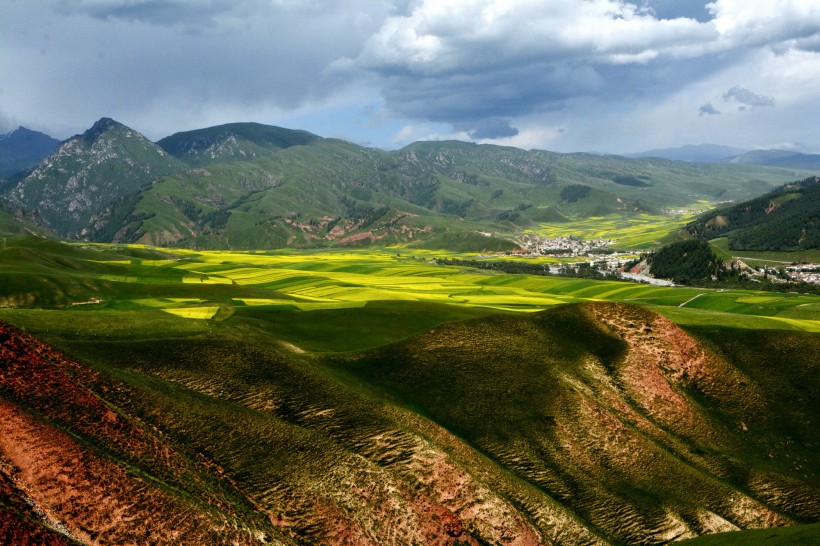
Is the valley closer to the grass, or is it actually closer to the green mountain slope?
the green mountain slope

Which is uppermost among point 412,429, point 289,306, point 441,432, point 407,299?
point 289,306

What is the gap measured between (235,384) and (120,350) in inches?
558

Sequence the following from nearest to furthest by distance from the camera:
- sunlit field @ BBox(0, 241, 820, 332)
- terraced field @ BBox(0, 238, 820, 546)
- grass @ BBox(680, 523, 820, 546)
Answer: terraced field @ BBox(0, 238, 820, 546)
grass @ BBox(680, 523, 820, 546)
sunlit field @ BBox(0, 241, 820, 332)

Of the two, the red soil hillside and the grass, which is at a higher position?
the red soil hillside

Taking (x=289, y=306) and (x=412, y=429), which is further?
(x=289, y=306)

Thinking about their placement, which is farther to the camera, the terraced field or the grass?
the grass

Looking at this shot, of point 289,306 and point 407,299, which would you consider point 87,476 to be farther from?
point 407,299

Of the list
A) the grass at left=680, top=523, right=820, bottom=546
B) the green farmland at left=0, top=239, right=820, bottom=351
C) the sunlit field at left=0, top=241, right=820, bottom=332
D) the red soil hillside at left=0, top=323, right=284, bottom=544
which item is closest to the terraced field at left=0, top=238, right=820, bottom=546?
the red soil hillside at left=0, top=323, right=284, bottom=544

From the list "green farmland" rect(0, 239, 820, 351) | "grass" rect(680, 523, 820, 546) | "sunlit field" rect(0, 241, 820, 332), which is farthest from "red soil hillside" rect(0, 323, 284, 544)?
A: "sunlit field" rect(0, 241, 820, 332)

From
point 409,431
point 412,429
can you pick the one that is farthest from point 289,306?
point 409,431

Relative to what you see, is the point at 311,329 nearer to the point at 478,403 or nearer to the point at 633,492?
the point at 478,403

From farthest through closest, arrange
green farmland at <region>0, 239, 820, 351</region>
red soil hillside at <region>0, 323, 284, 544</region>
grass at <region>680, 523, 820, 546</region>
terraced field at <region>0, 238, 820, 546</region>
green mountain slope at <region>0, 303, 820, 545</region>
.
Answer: green farmland at <region>0, 239, 820, 351</region> → grass at <region>680, 523, 820, 546</region> → green mountain slope at <region>0, 303, 820, 545</region> → terraced field at <region>0, 238, 820, 546</region> → red soil hillside at <region>0, 323, 284, 544</region>

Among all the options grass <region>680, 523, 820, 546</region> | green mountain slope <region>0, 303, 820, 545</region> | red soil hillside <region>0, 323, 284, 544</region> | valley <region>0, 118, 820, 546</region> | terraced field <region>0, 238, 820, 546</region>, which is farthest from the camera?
grass <region>680, 523, 820, 546</region>

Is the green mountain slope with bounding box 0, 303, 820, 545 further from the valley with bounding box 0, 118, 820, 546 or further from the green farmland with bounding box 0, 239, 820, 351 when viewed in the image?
the green farmland with bounding box 0, 239, 820, 351
